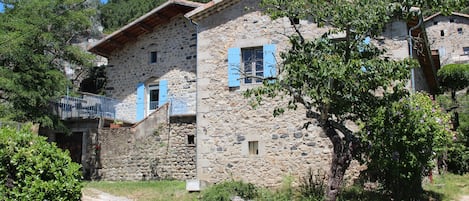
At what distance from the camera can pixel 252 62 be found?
1274 centimetres

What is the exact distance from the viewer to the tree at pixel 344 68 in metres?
8.51

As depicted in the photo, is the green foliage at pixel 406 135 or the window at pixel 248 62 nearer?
the green foliage at pixel 406 135

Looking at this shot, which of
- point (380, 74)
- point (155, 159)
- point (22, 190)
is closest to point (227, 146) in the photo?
point (155, 159)

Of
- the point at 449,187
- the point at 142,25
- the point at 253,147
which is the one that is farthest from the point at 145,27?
the point at 449,187

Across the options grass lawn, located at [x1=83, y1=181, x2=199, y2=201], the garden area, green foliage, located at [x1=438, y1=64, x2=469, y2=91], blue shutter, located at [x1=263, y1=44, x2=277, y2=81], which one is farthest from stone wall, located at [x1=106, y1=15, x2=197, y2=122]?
green foliage, located at [x1=438, y1=64, x2=469, y2=91]

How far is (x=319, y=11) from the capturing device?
937cm

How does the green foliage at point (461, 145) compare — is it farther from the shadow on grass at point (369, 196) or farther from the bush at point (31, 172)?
the bush at point (31, 172)

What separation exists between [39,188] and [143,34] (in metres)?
11.2

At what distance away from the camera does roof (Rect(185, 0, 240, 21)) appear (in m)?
Answer: 13.1

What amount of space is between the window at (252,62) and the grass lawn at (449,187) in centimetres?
524

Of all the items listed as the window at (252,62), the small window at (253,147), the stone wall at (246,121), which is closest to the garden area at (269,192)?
the stone wall at (246,121)

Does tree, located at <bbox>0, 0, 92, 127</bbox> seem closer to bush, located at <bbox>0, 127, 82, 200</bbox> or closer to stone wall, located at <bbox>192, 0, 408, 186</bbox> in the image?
stone wall, located at <bbox>192, 0, 408, 186</bbox>

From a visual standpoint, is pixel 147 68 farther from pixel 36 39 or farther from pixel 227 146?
pixel 227 146

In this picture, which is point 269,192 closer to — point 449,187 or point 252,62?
point 252,62
